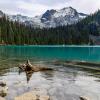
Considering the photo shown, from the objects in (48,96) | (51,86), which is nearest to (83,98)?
(48,96)

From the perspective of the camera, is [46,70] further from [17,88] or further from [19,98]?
[19,98]

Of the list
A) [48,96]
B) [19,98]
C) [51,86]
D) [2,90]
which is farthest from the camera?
[51,86]

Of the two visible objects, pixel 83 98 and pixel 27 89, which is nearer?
pixel 83 98

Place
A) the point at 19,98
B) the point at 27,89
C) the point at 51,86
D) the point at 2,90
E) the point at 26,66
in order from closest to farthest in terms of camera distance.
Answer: the point at 19,98, the point at 2,90, the point at 27,89, the point at 51,86, the point at 26,66

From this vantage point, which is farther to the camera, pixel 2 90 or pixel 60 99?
pixel 2 90

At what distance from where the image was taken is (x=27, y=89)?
2816cm

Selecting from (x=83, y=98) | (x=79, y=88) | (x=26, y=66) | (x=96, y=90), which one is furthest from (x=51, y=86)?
(x=26, y=66)

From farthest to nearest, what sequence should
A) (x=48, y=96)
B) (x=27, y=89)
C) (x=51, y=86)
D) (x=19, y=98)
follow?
1. (x=51, y=86)
2. (x=27, y=89)
3. (x=48, y=96)
4. (x=19, y=98)

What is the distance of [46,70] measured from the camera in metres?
46.5

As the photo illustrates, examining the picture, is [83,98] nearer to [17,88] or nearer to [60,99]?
[60,99]

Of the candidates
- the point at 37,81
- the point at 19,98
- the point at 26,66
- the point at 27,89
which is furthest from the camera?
the point at 26,66

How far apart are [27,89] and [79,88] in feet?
18.3

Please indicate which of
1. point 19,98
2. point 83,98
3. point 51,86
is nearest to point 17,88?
point 51,86

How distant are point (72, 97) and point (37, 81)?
33.7 ft
